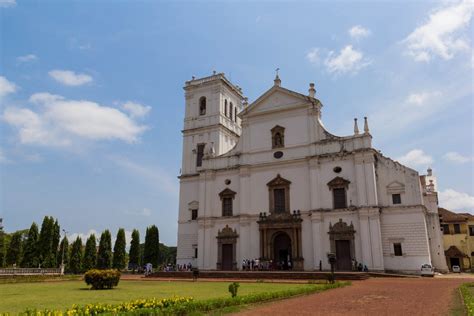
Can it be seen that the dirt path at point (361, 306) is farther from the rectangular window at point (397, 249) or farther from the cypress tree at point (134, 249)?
the cypress tree at point (134, 249)

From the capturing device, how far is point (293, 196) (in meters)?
34.9

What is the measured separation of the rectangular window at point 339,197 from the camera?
3278cm

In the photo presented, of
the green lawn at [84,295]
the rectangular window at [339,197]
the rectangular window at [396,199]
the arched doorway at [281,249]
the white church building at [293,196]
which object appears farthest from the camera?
the arched doorway at [281,249]

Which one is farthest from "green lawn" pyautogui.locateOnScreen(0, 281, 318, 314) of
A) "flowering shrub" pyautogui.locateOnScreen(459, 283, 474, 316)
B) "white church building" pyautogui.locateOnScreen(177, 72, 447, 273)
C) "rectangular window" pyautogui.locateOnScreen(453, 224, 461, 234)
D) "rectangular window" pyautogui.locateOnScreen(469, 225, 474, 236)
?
"rectangular window" pyautogui.locateOnScreen(469, 225, 474, 236)

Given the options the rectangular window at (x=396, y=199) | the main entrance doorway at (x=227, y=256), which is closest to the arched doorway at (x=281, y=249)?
the main entrance doorway at (x=227, y=256)

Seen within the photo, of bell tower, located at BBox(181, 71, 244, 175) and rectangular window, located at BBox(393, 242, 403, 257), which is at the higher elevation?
bell tower, located at BBox(181, 71, 244, 175)

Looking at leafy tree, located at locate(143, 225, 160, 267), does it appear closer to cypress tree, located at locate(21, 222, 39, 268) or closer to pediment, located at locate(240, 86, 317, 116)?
cypress tree, located at locate(21, 222, 39, 268)

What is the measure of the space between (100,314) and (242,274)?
21.6 m

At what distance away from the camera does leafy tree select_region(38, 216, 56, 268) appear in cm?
4539

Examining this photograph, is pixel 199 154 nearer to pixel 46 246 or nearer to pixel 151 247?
pixel 151 247

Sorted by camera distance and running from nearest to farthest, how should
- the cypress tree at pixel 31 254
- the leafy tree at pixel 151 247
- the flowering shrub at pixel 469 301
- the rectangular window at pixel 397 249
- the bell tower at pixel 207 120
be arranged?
the flowering shrub at pixel 469 301 < the rectangular window at pixel 397 249 < the bell tower at pixel 207 120 < the cypress tree at pixel 31 254 < the leafy tree at pixel 151 247

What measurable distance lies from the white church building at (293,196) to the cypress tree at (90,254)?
59.3ft

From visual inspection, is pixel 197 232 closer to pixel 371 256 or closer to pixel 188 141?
pixel 188 141

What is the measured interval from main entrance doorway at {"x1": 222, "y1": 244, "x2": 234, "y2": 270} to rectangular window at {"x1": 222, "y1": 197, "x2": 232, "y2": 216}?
3.04 meters
